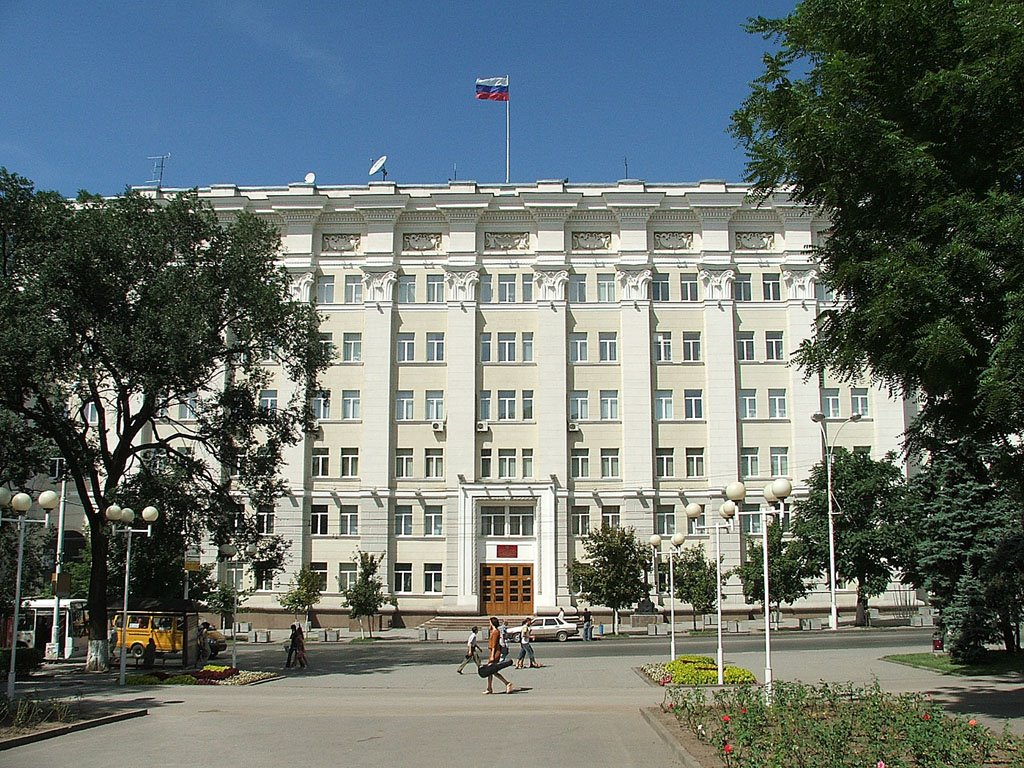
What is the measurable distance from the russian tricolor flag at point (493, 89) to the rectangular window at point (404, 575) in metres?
29.7

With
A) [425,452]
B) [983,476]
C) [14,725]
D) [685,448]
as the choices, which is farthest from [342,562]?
[14,725]

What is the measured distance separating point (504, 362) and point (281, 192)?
1872 centimetres

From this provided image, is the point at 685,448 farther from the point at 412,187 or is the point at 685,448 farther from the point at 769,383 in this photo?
the point at 412,187

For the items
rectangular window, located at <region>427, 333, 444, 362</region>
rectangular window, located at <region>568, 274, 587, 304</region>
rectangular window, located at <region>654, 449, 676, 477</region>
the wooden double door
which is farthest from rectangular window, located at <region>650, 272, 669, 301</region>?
the wooden double door

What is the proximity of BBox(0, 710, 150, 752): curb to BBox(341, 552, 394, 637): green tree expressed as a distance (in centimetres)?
3526

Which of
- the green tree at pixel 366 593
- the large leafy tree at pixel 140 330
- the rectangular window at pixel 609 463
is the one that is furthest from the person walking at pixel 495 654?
the rectangular window at pixel 609 463

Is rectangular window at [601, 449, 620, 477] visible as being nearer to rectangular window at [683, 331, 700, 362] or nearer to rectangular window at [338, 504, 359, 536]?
rectangular window at [683, 331, 700, 362]

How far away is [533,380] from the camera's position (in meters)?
61.9

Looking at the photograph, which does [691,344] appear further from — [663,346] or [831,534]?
[831,534]

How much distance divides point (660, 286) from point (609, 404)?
28.0 ft

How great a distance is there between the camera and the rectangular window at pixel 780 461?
201 feet

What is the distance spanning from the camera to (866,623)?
2143 inches

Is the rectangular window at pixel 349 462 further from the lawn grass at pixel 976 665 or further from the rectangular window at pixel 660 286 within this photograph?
the lawn grass at pixel 976 665

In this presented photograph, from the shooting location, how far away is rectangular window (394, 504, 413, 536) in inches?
2382
